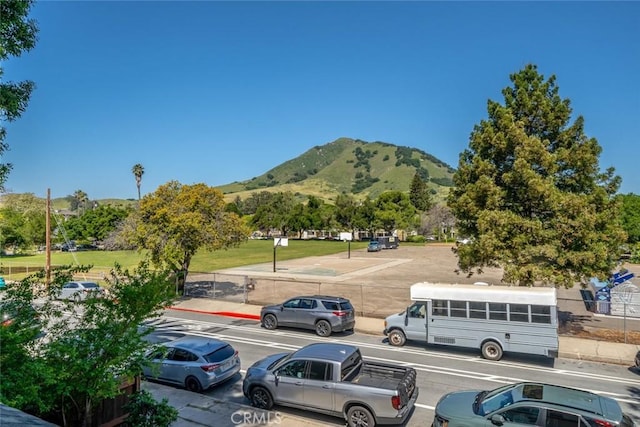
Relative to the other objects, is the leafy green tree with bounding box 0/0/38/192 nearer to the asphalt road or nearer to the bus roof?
the asphalt road

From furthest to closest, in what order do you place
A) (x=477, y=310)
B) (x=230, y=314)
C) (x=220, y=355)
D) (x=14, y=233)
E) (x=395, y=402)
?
(x=14, y=233) → (x=230, y=314) → (x=477, y=310) → (x=220, y=355) → (x=395, y=402)

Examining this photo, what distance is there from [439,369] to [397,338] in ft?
11.1

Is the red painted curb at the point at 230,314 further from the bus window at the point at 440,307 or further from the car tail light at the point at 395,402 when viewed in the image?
the car tail light at the point at 395,402

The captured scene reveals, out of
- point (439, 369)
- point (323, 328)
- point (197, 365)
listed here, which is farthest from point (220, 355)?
point (439, 369)

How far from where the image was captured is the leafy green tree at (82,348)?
7.04 m

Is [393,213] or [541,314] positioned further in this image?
[393,213]

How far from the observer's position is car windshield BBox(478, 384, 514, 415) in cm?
907

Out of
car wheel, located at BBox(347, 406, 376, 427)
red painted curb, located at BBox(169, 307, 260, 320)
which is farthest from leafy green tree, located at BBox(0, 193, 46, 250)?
car wheel, located at BBox(347, 406, 376, 427)

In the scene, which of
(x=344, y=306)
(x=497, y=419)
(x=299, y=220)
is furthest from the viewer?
(x=299, y=220)

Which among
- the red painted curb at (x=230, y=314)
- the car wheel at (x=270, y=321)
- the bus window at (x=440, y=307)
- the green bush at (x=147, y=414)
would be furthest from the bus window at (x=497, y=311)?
the red painted curb at (x=230, y=314)

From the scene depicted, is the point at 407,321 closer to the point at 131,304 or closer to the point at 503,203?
the point at 503,203

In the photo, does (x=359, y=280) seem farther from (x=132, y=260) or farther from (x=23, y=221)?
(x=23, y=221)

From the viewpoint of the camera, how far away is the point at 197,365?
13.2 meters

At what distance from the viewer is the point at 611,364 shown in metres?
16.5
